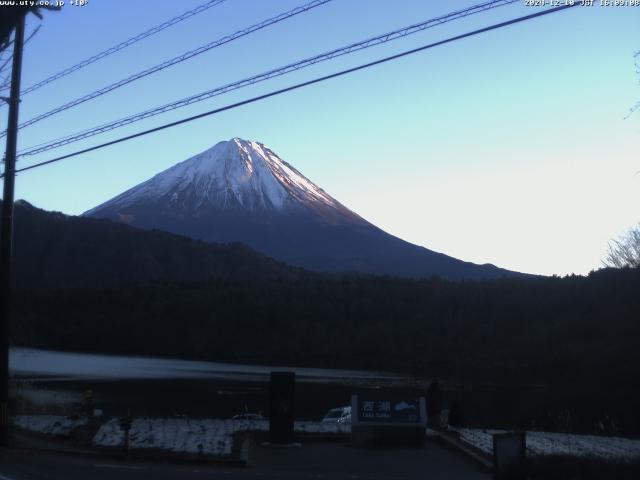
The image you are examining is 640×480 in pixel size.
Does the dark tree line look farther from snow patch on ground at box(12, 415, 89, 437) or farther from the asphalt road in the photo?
the asphalt road

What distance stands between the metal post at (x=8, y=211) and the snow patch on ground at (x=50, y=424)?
4.48ft

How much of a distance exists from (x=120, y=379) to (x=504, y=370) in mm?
33963

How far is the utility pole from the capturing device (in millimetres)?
17625

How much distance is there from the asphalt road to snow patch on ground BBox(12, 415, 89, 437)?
7.42ft

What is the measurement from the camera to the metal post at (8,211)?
57.8 ft

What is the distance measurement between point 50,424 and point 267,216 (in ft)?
462

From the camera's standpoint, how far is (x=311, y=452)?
1634 cm

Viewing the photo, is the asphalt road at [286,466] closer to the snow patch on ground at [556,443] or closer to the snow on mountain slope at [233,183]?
the snow patch on ground at [556,443]

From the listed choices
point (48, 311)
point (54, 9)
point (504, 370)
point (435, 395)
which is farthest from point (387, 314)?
point (54, 9)

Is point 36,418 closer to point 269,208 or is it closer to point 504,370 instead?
point 504,370

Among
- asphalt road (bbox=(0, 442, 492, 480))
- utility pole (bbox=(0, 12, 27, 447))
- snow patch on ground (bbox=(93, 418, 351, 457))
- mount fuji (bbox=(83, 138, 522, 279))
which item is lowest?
asphalt road (bbox=(0, 442, 492, 480))

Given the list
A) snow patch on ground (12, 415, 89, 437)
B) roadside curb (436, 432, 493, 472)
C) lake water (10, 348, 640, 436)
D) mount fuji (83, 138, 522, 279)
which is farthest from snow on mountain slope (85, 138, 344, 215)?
roadside curb (436, 432, 493, 472)

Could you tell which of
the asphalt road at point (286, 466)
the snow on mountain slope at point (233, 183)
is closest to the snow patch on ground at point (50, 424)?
the asphalt road at point (286, 466)

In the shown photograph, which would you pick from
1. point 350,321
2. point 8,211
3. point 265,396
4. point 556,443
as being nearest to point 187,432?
point 8,211
